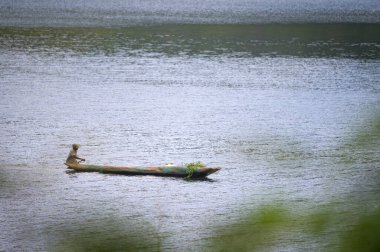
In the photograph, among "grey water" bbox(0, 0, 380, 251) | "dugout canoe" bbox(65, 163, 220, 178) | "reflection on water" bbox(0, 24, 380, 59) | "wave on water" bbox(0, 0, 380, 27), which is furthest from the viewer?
"wave on water" bbox(0, 0, 380, 27)

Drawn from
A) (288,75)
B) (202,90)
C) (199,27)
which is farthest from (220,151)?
(199,27)

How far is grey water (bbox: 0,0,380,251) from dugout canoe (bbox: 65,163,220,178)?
46 centimetres

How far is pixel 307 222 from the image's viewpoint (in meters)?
2.29

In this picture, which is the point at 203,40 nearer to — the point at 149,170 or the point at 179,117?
the point at 179,117

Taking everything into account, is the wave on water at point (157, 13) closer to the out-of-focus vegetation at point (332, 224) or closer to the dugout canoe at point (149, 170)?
the dugout canoe at point (149, 170)

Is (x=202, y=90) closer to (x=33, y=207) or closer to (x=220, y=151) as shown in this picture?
(x=220, y=151)

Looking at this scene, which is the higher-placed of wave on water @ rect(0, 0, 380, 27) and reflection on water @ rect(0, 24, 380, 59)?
wave on water @ rect(0, 0, 380, 27)

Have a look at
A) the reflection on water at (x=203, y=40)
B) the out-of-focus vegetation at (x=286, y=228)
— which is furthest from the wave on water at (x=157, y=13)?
the out-of-focus vegetation at (x=286, y=228)

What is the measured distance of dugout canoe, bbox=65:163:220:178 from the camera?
3497 cm

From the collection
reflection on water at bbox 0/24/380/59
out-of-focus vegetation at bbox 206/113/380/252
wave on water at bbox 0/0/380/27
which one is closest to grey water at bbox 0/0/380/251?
out-of-focus vegetation at bbox 206/113/380/252

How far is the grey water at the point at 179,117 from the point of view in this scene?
3588mm

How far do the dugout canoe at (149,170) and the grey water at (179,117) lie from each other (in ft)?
1.50

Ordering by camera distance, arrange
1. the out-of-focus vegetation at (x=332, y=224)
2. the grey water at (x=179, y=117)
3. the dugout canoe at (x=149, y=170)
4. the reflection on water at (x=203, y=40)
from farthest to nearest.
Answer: the reflection on water at (x=203, y=40), the dugout canoe at (x=149, y=170), the grey water at (x=179, y=117), the out-of-focus vegetation at (x=332, y=224)

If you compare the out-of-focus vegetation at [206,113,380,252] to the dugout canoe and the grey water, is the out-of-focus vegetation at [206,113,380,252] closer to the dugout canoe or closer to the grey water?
the grey water
